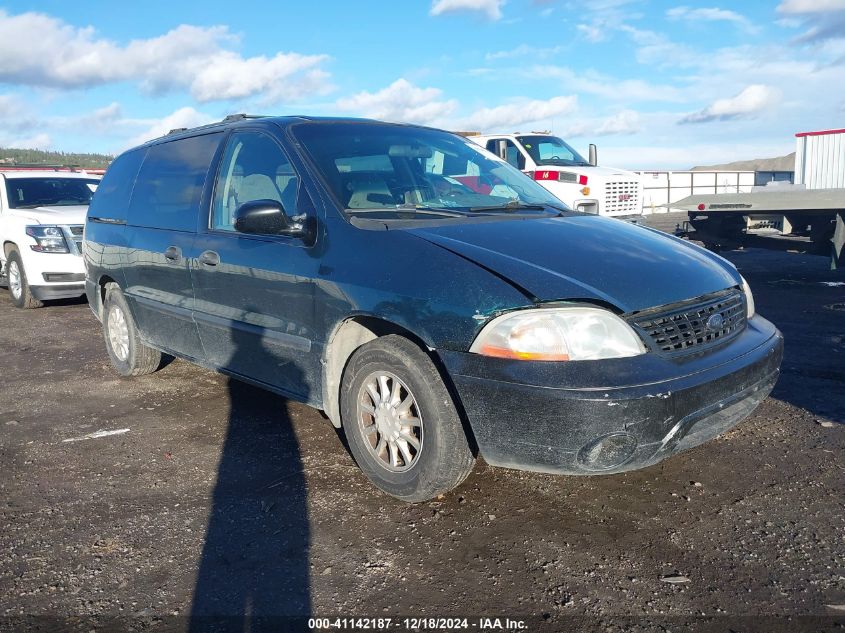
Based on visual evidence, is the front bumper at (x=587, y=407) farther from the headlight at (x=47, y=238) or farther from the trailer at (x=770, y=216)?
the headlight at (x=47, y=238)

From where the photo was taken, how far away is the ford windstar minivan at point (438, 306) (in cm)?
286

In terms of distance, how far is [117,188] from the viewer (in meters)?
5.77

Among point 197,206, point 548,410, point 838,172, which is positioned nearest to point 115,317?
point 197,206

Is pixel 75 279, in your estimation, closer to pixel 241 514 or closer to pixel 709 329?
pixel 241 514

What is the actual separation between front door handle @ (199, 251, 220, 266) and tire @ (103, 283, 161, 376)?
151 centimetres

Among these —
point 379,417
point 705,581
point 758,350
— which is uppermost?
point 758,350

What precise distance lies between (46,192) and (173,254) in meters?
6.86

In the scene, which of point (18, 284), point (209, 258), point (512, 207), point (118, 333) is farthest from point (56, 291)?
point (512, 207)

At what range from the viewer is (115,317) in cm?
586

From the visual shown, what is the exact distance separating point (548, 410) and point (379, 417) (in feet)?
3.01

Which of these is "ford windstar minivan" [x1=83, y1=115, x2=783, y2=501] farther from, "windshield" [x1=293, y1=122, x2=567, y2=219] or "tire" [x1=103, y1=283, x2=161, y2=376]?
"tire" [x1=103, y1=283, x2=161, y2=376]

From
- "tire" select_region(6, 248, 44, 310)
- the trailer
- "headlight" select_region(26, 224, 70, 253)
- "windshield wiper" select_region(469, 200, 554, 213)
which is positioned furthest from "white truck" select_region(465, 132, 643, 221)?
"windshield wiper" select_region(469, 200, 554, 213)

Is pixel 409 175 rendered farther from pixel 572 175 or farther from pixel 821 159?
pixel 821 159

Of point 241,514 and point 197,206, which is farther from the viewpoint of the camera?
point 197,206
